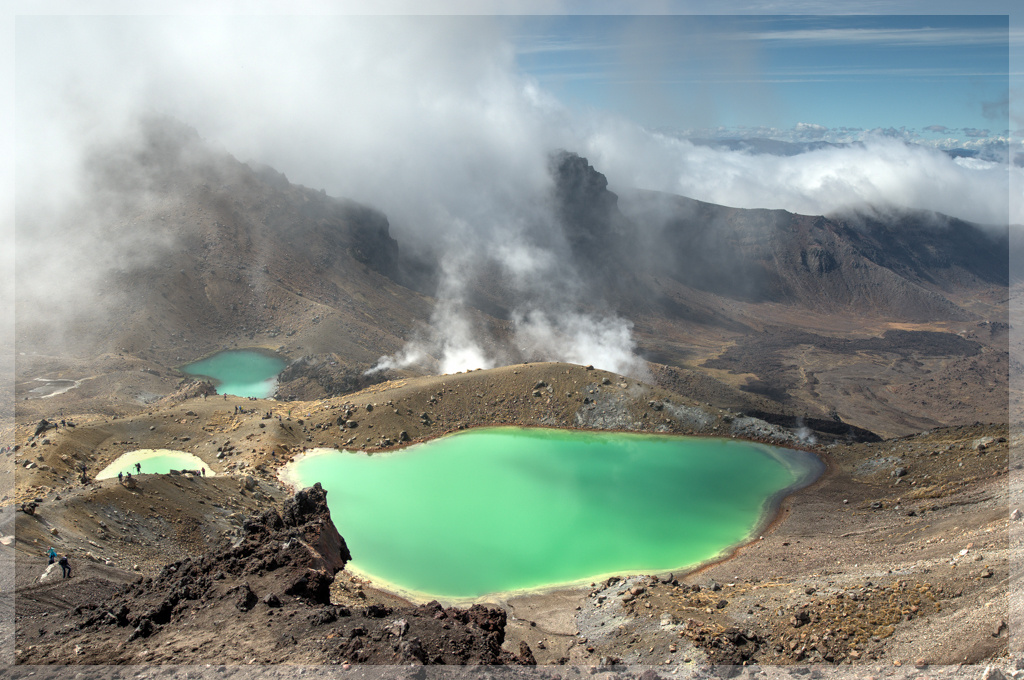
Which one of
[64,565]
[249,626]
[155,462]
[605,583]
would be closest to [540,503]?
[605,583]

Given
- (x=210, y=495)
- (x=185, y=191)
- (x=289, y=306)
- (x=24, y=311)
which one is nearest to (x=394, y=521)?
(x=210, y=495)

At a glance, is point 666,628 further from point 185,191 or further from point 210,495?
point 185,191

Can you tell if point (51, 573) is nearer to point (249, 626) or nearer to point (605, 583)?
point (249, 626)

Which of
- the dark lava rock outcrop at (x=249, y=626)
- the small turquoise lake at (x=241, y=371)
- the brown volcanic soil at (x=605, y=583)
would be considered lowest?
the dark lava rock outcrop at (x=249, y=626)

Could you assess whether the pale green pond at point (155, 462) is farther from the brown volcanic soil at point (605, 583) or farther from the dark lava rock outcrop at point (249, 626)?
the dark lava rock outcrop at point (249, 626)

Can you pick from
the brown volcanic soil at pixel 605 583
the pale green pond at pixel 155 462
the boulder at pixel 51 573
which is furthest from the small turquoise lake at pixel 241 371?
the boulder at pixel 51 573

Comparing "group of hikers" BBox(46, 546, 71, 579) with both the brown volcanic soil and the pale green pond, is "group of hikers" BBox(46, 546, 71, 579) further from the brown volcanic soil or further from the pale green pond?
the pale green pond
